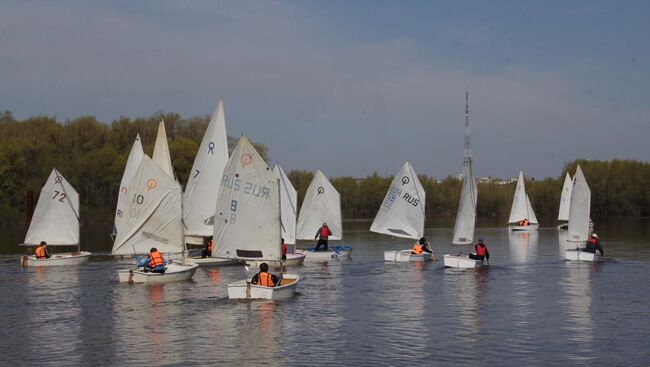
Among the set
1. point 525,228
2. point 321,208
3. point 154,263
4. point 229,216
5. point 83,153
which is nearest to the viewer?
point 229,216

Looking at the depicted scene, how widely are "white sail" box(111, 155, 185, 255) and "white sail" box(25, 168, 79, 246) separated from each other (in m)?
11.9

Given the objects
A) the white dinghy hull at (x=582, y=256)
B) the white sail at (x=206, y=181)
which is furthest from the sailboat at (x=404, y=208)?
the white sail at (x=206, y=181)

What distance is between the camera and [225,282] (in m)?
42.9

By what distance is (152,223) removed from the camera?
46531 mm

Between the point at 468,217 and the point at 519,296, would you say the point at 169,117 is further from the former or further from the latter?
the point at 519,296

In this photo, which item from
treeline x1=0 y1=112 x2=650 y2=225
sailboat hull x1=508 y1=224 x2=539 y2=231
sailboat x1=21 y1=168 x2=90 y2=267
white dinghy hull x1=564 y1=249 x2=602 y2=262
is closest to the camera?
white dinghy hull x1=564 y1=249 x2=602 y2=262

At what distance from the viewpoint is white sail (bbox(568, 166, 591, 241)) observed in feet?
206

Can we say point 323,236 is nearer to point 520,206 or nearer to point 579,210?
point 579,210

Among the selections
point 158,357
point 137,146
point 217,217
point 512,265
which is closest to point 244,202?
point 217,217

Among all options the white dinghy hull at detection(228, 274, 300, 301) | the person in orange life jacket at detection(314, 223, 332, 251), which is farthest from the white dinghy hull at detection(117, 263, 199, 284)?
the person in orange life jacket at detection(314, 223, 332, 251)

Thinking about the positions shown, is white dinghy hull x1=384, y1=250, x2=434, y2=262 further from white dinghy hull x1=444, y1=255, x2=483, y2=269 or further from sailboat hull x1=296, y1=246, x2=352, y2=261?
white dinghy hull x1=444, y1=255, x2=483, y2=269

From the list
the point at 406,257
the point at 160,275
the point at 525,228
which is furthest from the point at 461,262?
the point at 525,228

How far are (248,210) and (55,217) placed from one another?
22670 mm

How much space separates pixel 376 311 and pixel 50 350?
40.8ft
